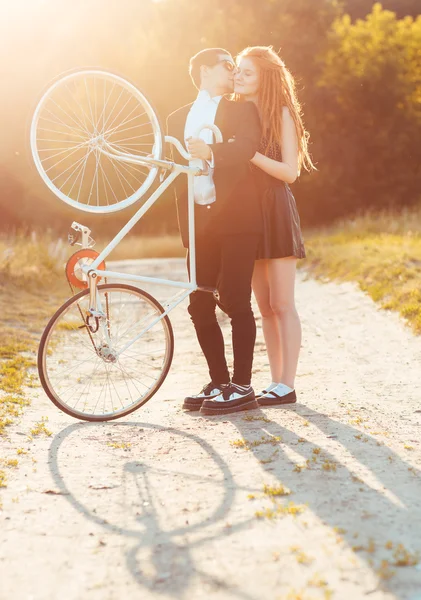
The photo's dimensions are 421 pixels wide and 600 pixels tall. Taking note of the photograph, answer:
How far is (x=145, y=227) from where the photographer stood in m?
25.4

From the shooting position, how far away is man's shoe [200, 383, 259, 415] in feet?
15.8

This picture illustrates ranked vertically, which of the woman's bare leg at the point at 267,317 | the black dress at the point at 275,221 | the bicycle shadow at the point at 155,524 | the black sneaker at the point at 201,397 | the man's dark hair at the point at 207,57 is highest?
the man's dark hair at the point at 207,57

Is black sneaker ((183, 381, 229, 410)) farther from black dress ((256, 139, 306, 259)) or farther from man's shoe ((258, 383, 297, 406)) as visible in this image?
black dress ((256, 139, 306, 259))

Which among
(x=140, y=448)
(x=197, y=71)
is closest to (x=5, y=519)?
(x=140, y=448)

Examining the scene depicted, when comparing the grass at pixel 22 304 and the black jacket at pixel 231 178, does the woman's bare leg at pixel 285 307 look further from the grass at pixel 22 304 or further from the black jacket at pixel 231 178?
the grass at pixel 22 304

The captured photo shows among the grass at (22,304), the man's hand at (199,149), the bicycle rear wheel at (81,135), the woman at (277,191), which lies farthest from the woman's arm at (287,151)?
the grass at (22,304)

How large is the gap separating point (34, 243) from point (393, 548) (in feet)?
36.7

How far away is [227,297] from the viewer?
4.67 meters

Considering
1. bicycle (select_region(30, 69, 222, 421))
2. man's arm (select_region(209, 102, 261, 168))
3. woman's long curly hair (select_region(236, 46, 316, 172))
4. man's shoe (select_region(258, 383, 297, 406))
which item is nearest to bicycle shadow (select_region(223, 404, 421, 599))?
man's shoe (select_region(258, 383, 297, 406))

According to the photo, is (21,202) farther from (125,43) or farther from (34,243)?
(34,243)

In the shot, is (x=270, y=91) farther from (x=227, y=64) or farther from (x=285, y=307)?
(x=285, y=307)

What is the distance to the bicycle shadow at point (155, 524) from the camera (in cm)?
275

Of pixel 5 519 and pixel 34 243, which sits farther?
pixel 34 243

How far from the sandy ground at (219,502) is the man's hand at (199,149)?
54.3 inches
